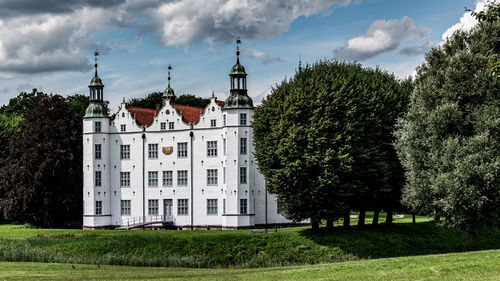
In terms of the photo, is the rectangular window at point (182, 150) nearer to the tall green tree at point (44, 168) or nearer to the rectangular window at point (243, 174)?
the rectangular window at point (243, 174)

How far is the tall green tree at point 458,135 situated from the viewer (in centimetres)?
3098

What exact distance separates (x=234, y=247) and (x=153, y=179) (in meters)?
19.2

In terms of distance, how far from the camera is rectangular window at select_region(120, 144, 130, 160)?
58.2 meters

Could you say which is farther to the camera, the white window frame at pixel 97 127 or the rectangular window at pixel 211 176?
the white window frame at pixel 97 127

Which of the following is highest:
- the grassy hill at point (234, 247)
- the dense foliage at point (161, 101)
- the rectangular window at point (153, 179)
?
the dense foliage at point (161, 101)

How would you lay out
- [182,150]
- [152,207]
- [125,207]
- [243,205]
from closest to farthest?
[243,205], [182,150], [152,207], [125,207]

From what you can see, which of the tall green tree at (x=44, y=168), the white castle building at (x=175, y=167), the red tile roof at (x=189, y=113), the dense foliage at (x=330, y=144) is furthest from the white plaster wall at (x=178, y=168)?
the dense foliage at (x=330, y=144)

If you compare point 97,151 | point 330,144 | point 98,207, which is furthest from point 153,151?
point 330,144

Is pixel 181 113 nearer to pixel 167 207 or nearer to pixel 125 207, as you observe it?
pixel 167 207

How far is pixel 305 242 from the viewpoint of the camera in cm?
4078

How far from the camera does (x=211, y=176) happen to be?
5494 cm

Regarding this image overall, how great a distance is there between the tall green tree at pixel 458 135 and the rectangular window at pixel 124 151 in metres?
30.9

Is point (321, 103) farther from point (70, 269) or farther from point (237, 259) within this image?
point (70, 269)

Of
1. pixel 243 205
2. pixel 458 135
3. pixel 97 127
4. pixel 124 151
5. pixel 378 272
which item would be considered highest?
pixel 97 127
